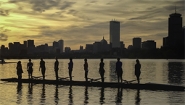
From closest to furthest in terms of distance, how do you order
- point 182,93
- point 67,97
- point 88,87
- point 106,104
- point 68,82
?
1. point 106,104
2. point 67,97
3. point 182,93
4. point 88,87
5. point 68,82

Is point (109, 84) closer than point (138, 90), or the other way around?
point (138, 90)

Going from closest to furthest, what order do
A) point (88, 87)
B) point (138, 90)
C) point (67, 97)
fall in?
point (67, 97) → point (138, 90) → point (88, 87)

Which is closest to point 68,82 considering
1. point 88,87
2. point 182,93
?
point 88,87

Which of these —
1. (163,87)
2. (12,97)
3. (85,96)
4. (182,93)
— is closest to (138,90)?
(163,87)

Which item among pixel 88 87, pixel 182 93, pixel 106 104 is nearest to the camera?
pixel 106 104

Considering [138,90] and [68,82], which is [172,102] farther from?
[68,82]

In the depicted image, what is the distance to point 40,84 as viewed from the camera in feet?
97.5

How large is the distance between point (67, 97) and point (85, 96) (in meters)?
1.30

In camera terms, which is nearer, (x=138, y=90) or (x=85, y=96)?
(x=85, y=96)

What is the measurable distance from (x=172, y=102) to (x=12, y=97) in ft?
35.9

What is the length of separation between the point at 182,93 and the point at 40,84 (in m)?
14.3

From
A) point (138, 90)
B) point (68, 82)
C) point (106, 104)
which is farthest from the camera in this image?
point (68, 82)

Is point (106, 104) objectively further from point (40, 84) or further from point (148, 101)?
point (40, 84)

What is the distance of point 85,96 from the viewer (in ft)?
68.4
